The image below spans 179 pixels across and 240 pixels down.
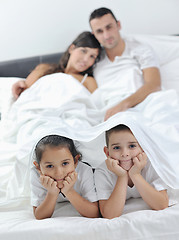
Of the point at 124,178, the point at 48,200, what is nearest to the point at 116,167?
the point at 124,178

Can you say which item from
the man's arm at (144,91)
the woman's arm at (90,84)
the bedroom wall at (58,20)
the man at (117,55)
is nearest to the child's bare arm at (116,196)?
the man's arm at (144,91)

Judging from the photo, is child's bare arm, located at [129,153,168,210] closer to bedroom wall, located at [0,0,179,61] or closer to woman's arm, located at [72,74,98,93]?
woman's arm, located at [72,74,98,93]

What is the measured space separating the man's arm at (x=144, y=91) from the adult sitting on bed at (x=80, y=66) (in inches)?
12.3

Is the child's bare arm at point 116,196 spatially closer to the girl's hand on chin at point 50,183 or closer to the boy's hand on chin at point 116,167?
the boy's hand on chin at point 116,167

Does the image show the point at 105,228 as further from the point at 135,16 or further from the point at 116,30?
the point at 135,16

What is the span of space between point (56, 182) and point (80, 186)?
0.48 feet

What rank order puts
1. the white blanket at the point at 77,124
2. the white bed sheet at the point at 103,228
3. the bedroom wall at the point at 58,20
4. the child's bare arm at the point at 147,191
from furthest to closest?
the bedroom wall at the point at 58,20, the white blanket at the point at 77,124, the child's bare arm at the point at 147,191, the white bed sheet at the point at 103,228

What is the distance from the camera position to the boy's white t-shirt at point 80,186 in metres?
1.04

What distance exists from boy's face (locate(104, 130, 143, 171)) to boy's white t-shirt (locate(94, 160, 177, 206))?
8 centimetres

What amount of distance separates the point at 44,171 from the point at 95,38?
118 cm

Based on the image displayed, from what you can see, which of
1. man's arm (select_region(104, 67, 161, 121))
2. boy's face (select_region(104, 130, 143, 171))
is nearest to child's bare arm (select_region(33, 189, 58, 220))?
boy's face (select_region(104, 130, 143, 171))

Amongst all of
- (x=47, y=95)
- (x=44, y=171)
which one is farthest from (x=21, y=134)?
(x=44, y=171)

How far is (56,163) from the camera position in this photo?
98cm

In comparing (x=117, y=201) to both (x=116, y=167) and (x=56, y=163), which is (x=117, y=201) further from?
(x=56, y=163)
